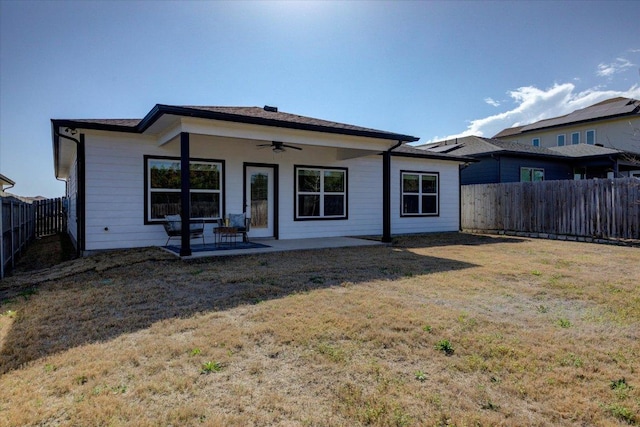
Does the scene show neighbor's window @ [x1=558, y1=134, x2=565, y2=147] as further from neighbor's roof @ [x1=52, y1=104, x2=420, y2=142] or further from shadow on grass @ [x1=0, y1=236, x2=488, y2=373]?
shadow on grass @ [x1=0, y1=236, x2=488, y2=373]

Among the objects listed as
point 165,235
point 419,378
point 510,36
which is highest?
point 510,36

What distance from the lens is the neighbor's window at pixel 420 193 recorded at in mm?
13219

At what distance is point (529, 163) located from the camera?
18469 millimetres

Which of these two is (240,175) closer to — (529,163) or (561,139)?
(529,163)

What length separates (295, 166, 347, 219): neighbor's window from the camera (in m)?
11.3

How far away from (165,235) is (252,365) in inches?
289

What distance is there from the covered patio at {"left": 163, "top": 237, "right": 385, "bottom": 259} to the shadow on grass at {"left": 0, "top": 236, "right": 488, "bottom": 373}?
1.18 ft

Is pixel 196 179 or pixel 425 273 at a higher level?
pixel 196 179

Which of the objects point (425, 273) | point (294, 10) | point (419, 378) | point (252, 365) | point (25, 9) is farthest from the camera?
point (294, 10)

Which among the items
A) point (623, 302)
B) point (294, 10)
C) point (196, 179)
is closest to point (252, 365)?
point (623, 302)

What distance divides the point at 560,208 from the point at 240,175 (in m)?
10.5

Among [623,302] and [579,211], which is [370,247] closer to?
[623,302]

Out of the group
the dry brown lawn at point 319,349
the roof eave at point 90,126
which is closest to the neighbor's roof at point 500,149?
the dry brown lawn at point 319,349

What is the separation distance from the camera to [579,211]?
38.9 ft
